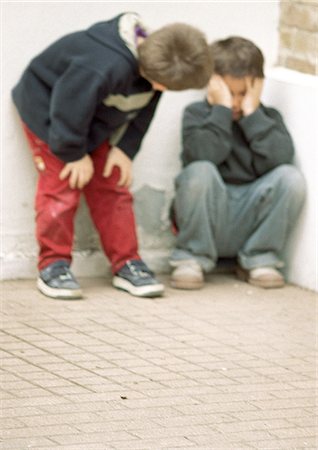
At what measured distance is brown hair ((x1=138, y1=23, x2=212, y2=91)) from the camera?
5574mm

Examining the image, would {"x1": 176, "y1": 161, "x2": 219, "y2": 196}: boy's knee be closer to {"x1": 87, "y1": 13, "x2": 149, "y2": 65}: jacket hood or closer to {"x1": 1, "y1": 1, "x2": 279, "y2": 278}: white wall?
{"x1": 1, "y1": 1, "x2": 279, "y2": 278}: white wall

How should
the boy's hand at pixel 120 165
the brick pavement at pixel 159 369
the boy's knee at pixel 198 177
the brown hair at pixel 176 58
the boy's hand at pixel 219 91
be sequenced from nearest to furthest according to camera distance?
the brick pavement at pixel 159 369
the brown hair at pixel 176 58
the boy's hand at pixel 120 165
the boy's knee at pixel 198 177
the boy's hand at pixel 219 91

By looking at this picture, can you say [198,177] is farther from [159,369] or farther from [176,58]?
[159,369]

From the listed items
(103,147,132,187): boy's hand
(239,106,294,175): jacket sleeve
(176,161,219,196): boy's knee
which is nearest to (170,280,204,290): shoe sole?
(176,161,219,196): boy's knee

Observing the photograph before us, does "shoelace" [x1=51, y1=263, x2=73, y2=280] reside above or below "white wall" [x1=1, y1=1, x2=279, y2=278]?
below

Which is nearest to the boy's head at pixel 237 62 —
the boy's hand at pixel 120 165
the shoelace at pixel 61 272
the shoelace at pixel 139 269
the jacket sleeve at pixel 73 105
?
the boy's hand at pixel 120 165

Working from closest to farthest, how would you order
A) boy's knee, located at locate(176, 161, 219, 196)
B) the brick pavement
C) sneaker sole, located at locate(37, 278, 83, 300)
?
1. the brick pavement
2. sneaker sole, located at locate(37, 278, 83, 300)
3. boy's knee, located at locate(176, 161, 219, 196)

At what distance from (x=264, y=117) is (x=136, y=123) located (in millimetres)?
695

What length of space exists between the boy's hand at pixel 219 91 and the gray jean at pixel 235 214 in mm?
323

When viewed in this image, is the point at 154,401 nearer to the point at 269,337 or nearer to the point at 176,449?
the point at 176,449

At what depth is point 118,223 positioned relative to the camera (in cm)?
604

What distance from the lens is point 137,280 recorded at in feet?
19.7

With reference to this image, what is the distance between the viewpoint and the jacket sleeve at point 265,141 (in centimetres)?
A: 624

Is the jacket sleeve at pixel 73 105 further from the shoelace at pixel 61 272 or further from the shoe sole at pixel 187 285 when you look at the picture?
the shoe sole at pixel 187 285
